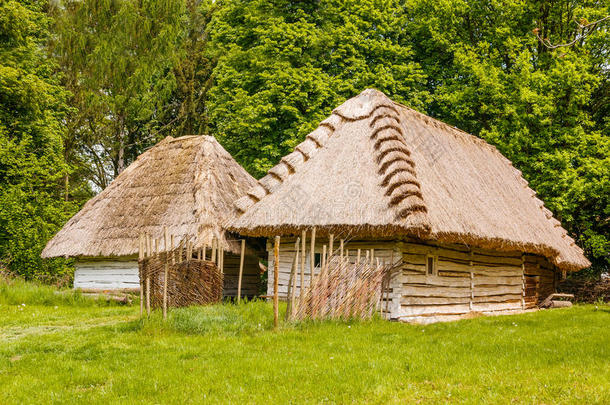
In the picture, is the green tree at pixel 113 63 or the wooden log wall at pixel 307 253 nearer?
the wooden log wall at pixel 307 253

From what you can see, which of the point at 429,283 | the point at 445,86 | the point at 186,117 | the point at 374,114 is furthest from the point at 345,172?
the point at 186,117

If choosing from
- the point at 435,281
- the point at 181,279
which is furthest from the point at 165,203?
the point at 435,281

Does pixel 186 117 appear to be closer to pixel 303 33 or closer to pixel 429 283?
pixel 303 33

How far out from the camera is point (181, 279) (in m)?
11.4

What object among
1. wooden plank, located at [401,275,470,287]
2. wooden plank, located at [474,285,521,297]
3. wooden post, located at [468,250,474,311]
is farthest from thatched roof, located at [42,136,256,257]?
wooden plank, located at [474,285,521,297]

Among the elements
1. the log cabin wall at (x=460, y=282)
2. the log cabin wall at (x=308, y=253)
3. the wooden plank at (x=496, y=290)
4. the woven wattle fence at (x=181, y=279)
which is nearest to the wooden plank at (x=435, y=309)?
the log cabin wall at (x=460, y=282)

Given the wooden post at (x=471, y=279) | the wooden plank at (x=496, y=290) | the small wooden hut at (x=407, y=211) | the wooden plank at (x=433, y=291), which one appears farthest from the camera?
the wooden plank at (x=496, y=290)

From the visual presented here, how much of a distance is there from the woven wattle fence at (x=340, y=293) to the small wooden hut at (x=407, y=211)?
1051 millimetres

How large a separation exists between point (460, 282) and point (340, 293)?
5888 millimetres

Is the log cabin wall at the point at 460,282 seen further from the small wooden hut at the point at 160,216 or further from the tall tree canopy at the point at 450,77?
the small wooden hut at the point at 160,216

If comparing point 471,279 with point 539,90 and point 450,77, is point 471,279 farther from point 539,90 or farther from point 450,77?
point 450,77

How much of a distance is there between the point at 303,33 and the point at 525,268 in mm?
12701

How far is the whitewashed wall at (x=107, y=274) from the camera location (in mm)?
17297

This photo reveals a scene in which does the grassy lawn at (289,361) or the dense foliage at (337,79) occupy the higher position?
the dense foliage at (337,79)
